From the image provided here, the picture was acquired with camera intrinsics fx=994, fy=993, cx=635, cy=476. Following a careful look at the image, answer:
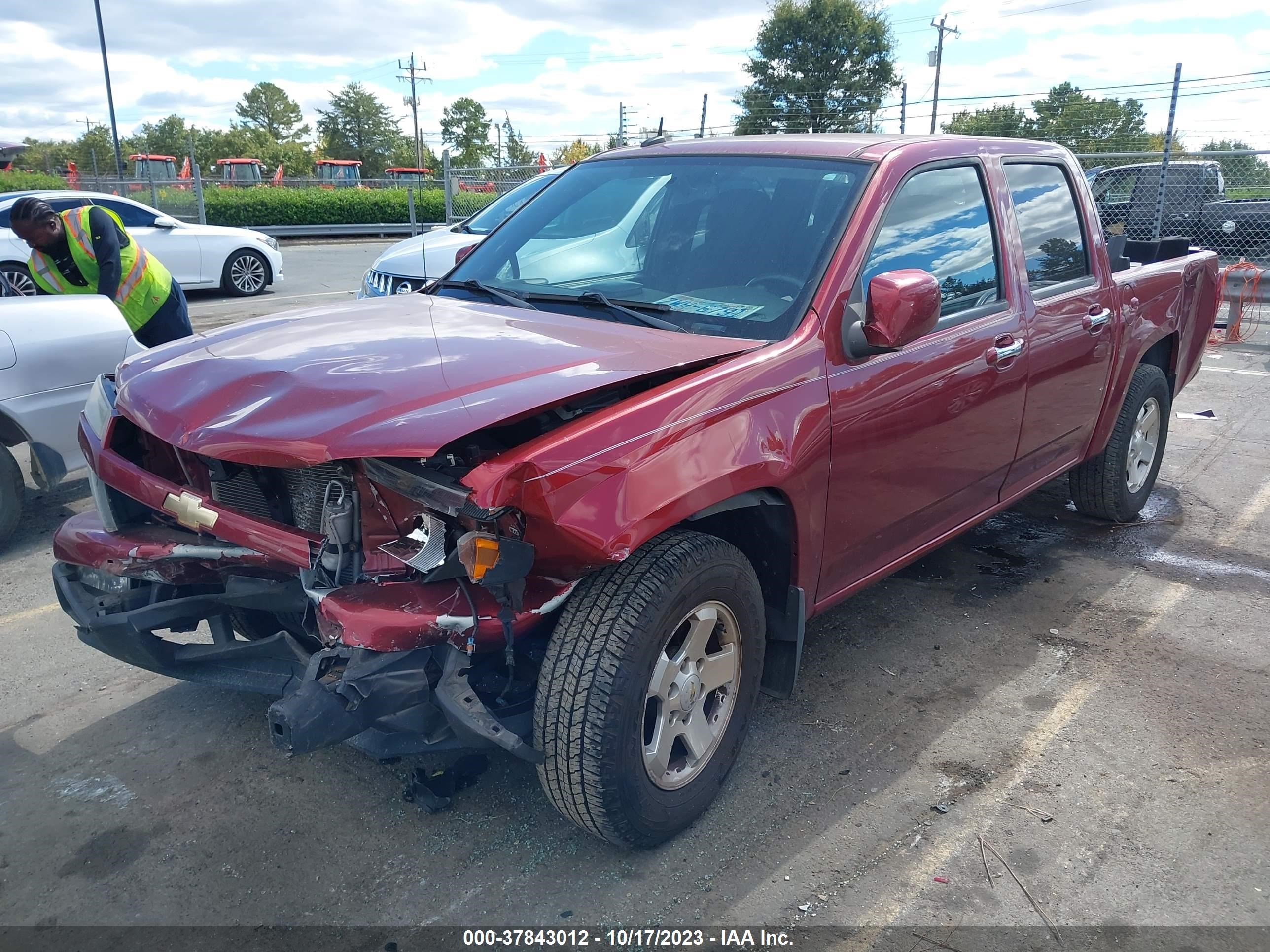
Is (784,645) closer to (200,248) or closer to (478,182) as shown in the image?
(200,248)

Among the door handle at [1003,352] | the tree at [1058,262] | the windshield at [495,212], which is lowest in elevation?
the door handle at [1003,352]

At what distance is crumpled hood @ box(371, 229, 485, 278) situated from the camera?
8188mm

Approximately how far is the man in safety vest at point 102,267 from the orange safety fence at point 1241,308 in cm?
1047

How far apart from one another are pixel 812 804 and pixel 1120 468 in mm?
2990

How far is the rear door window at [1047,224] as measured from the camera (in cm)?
400

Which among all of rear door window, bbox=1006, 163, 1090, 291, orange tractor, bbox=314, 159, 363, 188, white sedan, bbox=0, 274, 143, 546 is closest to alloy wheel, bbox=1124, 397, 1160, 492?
rear door window, bbox=1006, 163, 1090, 291

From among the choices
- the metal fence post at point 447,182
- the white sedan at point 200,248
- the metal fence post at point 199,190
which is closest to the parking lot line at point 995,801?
the metal fence post at point 447,182

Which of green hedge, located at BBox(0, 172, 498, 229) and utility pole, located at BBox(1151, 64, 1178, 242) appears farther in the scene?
green hedge, located at BBox(0, 172, 498, 229)

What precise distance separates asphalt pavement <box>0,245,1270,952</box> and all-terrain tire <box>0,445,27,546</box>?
77 cm

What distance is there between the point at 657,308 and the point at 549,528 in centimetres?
114

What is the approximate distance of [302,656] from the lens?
8.89 ft

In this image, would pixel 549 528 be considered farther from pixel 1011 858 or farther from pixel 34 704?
pixel 34 704

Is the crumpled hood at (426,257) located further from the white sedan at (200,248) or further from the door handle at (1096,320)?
the white sedan at (200,248)

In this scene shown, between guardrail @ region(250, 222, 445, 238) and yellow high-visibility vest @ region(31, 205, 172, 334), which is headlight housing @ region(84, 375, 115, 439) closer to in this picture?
yellow high-visibility vest @ region(31, 205, 172, 334)
